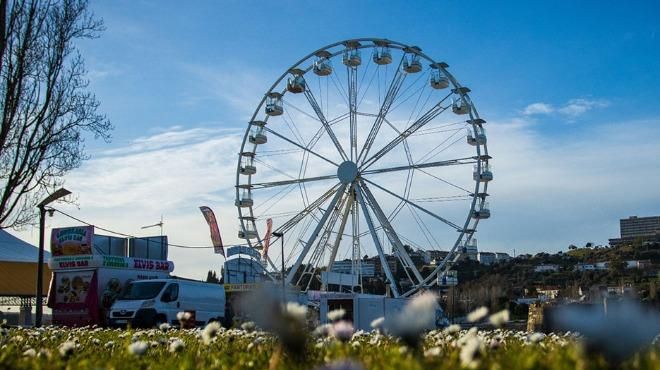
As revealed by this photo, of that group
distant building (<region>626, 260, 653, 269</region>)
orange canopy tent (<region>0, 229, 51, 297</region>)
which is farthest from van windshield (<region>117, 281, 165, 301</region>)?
distant building (<region>626, 260, 653, 269</region>)

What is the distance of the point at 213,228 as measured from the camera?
155 feet

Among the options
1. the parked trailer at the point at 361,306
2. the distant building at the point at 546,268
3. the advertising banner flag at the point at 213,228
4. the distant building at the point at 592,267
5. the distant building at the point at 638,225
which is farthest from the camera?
the distant building at the point at 638,225

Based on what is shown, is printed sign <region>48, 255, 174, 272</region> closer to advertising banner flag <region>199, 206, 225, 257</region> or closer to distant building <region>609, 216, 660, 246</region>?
advertising banner flag <region>199, 206, 225, 257</region>

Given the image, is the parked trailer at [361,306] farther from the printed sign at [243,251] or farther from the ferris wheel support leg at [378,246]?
the printed sign at [243,251]

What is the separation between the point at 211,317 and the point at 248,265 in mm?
13248

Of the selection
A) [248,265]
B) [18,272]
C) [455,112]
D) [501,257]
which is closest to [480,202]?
[455,112]

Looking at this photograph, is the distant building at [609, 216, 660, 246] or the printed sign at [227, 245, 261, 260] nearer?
the printed sign at [227, 245, 261, 260]

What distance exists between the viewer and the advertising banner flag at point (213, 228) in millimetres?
45531

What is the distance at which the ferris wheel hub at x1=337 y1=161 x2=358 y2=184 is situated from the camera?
3744 cm

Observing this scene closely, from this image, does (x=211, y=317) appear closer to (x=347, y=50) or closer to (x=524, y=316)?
(x=347, y=50)

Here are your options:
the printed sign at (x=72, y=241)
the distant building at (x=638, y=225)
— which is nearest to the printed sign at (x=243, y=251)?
the printed sign at (x=72, y=241)

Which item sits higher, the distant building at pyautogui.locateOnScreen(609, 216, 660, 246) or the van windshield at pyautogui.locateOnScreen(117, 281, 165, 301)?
the distant building at pyautogui.locateOnScreen(609, 216, 660, 246)

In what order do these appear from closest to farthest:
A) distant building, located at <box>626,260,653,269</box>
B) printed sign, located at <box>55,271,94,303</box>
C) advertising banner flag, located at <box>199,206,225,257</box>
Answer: printed sign, located at <box>55,271,94,303</box> < advertising banner flag, located at <box>199,206,225,257</box> < distant building, located at <box>626,260,653,269</box>

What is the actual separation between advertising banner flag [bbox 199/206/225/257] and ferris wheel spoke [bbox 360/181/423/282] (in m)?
11.6
